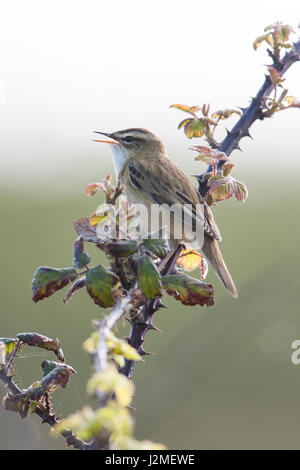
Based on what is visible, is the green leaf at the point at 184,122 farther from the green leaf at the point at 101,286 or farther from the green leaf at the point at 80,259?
the green leaf at the point at 101,286

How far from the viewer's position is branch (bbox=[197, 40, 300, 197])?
2281mm

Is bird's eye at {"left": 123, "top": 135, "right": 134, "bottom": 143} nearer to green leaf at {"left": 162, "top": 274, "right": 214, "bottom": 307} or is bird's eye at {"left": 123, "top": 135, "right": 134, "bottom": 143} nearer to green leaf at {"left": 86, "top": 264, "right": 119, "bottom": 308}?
green leaf at {"left": 162, "top": 274, "right": 214, "bottom": 307}

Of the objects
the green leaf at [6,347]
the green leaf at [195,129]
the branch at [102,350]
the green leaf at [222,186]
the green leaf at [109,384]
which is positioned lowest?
the green leaf at [109,384]

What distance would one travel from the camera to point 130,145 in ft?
13.9

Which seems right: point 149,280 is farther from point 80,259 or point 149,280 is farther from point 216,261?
point 216,261

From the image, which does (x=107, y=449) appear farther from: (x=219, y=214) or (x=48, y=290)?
(x=219, y=214)

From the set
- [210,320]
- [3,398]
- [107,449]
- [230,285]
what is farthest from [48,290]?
[230,285]

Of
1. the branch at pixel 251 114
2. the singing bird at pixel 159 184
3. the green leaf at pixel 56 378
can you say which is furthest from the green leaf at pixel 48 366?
the singing bird at pixel 159 184

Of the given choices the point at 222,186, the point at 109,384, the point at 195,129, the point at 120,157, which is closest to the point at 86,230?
the point at 222,186

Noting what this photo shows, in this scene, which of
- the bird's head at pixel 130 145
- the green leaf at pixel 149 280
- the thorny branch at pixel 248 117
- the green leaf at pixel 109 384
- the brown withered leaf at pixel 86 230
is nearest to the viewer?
the green leaf at pixel 109 384

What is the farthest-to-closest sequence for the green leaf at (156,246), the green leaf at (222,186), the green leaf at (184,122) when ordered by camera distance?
the green leaf at (184,122) < the green leaf at (222,186) < the green leaf at (156,246)

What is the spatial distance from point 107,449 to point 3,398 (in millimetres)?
993

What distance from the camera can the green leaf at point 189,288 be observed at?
67.7 inches

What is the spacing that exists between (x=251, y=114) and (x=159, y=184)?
1.56 metres
